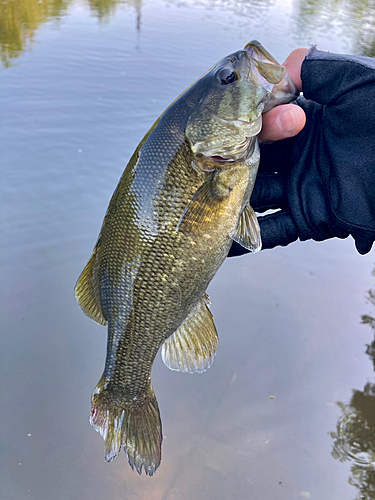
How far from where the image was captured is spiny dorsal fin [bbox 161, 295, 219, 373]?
7.85 feet

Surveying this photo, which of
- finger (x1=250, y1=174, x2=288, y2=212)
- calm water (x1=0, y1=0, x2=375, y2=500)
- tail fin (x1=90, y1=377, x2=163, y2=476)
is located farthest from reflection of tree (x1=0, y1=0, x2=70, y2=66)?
tail fin (x1=90, y1=377, x2=163, y2=476)

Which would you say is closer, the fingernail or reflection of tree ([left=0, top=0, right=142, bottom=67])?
the fingernail

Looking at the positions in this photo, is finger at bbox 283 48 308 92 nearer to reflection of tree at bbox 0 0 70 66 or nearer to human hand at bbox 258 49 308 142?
human hand at bbox 258 49 308 142

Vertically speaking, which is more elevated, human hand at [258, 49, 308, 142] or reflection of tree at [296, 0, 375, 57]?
human hand at [258, 49, 308, 142]

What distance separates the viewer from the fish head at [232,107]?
207 cm

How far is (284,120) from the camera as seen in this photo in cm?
218

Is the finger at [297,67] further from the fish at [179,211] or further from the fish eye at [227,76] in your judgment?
the fish eye at [227,76]

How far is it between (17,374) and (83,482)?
1087mm

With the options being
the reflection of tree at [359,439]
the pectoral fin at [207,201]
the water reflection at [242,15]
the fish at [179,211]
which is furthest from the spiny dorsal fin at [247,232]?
the water reflection at [242,15]

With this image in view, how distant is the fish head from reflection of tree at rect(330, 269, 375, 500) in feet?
8.35

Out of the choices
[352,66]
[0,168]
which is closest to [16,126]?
[0,168]

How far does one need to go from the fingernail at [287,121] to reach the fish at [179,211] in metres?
0.08

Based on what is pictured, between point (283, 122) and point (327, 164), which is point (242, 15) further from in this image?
point (283, 122)

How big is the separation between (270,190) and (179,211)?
36.6 inches
